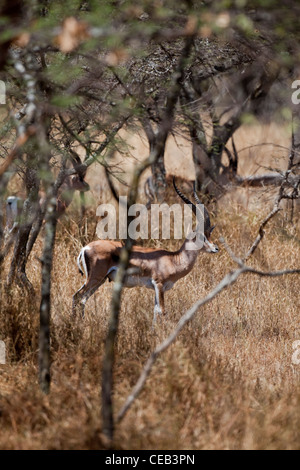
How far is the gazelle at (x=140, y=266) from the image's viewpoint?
642 centimetres

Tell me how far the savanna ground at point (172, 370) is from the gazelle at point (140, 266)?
0.54ft

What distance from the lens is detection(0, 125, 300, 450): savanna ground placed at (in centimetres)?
334

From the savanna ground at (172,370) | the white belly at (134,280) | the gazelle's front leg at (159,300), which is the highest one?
the white belly at (134,280)

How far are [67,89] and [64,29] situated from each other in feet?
3.25

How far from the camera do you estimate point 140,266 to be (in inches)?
259

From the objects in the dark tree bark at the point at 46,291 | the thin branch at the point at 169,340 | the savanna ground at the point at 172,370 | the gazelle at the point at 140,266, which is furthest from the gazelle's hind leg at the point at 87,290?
the thin branch at the point at 169,340

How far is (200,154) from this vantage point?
10609 millimetres

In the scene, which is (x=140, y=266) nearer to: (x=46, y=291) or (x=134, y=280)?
(x=134, y=280)

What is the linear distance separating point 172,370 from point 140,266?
2.90m

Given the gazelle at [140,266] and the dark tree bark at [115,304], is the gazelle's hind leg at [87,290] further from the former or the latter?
the dark tree bark at [115,304]

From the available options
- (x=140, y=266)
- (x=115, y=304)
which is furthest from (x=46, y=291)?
(x=140, y=266)

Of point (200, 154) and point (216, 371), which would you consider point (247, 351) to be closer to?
point (216, 371)

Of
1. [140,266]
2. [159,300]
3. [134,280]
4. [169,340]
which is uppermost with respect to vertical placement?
[140,266]

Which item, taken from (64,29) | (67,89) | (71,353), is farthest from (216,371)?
(64,29)
